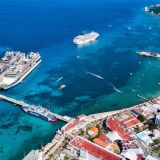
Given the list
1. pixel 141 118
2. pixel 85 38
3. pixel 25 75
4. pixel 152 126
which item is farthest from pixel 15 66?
pixel 152 126

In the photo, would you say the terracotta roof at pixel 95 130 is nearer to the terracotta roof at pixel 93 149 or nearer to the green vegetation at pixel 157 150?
the terracotta roof at pixel 93 149

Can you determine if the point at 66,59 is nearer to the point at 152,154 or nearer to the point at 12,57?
the point at 12,57

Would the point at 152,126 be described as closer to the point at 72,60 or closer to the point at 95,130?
the point at 95,130

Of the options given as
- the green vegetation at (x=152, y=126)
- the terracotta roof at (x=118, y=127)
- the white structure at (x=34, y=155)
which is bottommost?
the green vegetation at (x=152, y=126)

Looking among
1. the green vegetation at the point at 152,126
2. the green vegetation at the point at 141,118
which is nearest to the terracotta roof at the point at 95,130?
the green vegetation at the point at 141,118

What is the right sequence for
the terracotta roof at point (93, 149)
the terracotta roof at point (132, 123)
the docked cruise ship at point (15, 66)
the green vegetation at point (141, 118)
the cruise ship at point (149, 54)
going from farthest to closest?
the cruise ship at point (149, 54)
the docked cruise ship at point (15, 66)
the green vegetation at point (141, 118)
the terracotta roof at point (132, 123)
the terracotta roof at point (93, 149)

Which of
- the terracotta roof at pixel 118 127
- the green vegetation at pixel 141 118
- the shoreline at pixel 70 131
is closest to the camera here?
the shoreline at pixel 70 131
